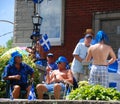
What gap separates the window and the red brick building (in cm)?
16

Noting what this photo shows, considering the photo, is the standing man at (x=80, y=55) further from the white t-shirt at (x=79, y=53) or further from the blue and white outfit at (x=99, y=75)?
the blue and white outfit at (x=99, y=75)

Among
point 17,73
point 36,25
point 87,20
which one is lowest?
point 17,73

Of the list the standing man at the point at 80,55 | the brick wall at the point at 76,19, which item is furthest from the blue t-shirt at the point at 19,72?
the brick wall at the point at 76,19

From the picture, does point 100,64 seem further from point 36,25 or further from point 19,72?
point 36,25

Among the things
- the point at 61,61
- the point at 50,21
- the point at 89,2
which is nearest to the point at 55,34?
the point at 50,21

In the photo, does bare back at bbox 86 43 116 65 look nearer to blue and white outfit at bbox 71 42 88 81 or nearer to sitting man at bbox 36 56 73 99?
sitting man at bbox 36 56 73 99

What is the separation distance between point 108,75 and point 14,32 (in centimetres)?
917

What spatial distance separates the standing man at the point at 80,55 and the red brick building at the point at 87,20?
4898 mm

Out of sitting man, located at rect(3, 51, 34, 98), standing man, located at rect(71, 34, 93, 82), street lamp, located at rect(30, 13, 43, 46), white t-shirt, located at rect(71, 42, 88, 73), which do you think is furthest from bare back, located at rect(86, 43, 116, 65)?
street lamp, located at rect(30, 13, 43, 46)

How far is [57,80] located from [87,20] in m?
6.85

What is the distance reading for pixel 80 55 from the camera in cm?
1048

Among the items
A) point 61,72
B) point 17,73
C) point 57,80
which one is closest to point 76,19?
point 61,72

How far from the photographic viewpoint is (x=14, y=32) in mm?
17891

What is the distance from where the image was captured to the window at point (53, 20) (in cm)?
1661
